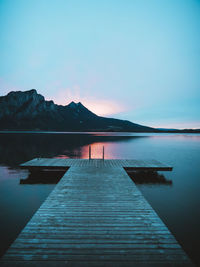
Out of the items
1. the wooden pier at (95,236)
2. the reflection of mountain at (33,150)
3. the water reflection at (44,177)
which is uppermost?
the wooden pier at (95,236)

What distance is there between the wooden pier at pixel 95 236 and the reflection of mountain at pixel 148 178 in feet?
20.2

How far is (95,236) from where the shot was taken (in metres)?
4.01

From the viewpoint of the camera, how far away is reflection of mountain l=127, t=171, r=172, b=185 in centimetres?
1203

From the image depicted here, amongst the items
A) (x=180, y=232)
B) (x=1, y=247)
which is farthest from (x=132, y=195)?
(x=1, y=247)

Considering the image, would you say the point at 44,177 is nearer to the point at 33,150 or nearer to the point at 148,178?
the point at 148,178

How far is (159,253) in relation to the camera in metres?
3.52

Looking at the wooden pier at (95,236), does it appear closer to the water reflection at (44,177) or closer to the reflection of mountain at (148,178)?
the water reflection at (44,177)

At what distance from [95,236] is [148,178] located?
10165 millimetres

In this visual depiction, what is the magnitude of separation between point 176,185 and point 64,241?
10.9 meters

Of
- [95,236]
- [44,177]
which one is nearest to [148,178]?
[44,177]

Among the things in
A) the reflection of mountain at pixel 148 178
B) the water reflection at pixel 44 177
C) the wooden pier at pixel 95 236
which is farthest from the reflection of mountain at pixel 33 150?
the wooden pier at pixel 95 236

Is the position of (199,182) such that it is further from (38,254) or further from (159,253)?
(38,254)

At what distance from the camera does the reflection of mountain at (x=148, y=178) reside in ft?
39.5

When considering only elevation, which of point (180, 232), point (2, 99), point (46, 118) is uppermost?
point (2, 99)
